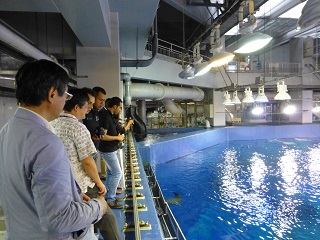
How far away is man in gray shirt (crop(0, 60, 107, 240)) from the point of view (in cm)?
71

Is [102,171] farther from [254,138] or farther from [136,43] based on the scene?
[254,138]

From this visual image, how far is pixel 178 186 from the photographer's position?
5055 mm

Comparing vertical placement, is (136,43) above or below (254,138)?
above

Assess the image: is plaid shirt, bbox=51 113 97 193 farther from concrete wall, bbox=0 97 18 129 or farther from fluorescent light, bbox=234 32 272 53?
concrete wall, bbox=0 97 18 129

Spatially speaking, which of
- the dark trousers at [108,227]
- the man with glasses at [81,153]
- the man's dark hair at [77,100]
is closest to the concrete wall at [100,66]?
the man's dark hair at [77,100]

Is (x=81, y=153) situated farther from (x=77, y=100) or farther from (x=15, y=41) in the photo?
(x=15, y=41)

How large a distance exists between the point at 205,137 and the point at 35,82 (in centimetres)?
905

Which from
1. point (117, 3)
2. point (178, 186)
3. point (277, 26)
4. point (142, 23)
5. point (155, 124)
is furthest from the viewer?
point (155, 124)

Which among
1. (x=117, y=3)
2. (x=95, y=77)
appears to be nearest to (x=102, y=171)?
(x=95, y=77)

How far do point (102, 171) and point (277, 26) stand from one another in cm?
1011

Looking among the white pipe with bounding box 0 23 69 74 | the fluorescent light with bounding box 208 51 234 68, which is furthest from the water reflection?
the white pipe with bounding box 0 23 69 74

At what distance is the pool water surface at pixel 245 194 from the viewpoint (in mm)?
3260

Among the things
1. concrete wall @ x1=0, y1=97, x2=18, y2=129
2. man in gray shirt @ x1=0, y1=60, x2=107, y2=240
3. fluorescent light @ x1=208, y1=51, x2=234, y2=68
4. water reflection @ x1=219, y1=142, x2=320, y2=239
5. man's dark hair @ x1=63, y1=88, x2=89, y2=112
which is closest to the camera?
man in gray shirt @ x1=0, y1=60, x2=107, y2=240

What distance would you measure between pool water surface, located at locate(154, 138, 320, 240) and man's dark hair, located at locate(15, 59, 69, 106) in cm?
303
